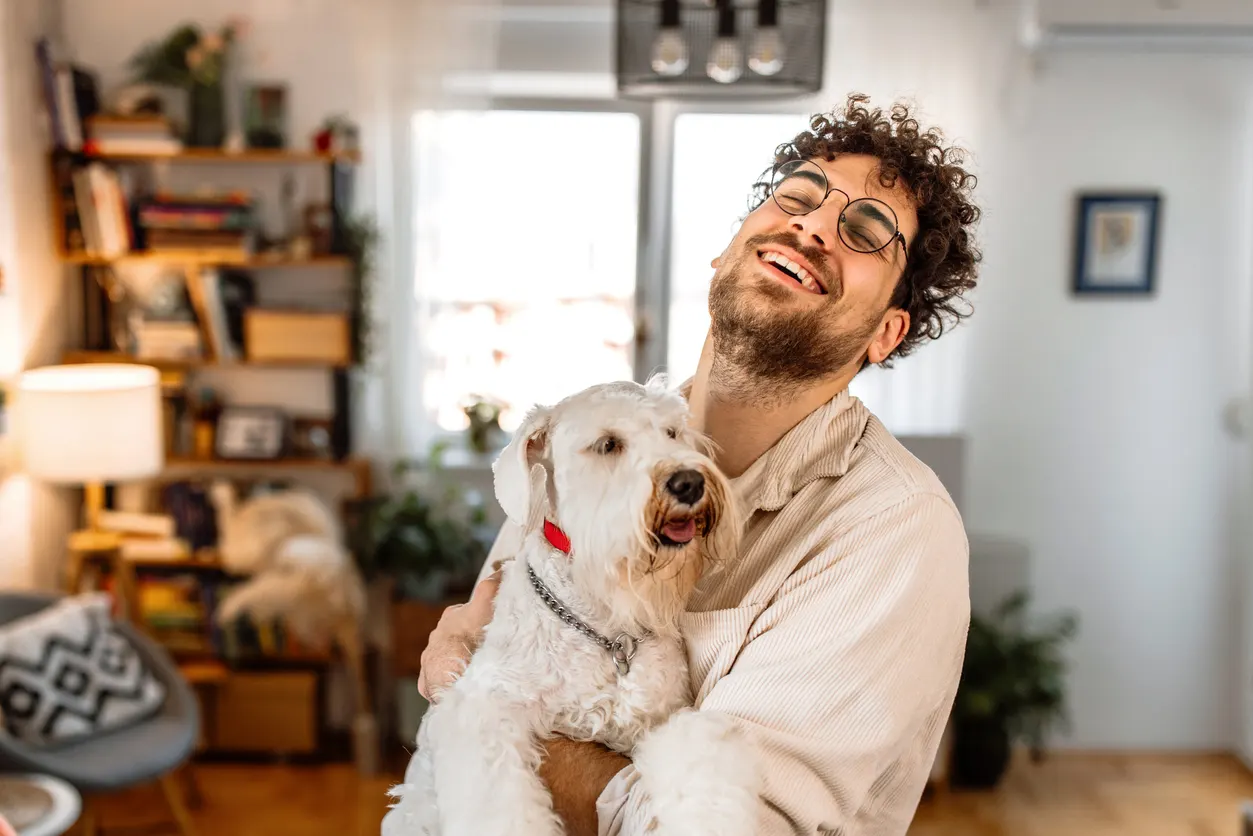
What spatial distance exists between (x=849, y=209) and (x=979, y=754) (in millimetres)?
3382

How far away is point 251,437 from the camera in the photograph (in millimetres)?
4285

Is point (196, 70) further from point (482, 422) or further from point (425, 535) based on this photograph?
point (425, 535)

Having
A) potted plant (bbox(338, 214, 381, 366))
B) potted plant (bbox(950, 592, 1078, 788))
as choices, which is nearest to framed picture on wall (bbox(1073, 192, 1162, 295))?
potted plant (bbox(950, 592, 1078, 788))

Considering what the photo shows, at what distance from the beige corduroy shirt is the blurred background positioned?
2842 mm

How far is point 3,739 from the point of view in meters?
2.95

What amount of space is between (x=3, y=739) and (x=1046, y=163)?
424cm

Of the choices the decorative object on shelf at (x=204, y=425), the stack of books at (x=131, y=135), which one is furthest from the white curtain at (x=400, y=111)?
the stack of books at (x=131, y=135)

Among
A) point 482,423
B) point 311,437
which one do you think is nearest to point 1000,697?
point 482,423

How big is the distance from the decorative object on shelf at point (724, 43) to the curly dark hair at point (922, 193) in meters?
1.12

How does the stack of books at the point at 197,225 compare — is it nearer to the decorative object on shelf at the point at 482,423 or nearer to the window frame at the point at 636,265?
the window frame at the point at 636,265

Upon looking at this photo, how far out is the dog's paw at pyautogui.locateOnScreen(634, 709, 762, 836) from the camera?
3.44 feet

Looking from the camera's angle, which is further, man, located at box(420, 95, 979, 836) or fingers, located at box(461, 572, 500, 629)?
fingers, located at box(461, 572, 500, 629)

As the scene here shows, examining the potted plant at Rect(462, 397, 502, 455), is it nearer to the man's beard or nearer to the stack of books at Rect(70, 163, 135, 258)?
the stack of books at Rect(70, 163, 135, 258)

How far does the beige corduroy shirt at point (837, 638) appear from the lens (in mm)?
1120
